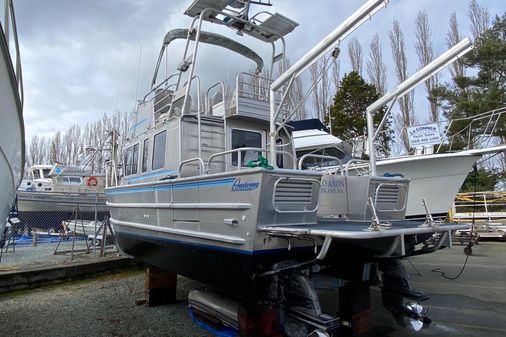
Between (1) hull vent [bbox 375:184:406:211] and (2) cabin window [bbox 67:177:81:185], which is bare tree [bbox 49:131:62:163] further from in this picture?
(1) hull vent [bbox 375:184:406:211]

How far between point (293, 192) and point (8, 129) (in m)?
2.80

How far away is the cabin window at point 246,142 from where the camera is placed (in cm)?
616

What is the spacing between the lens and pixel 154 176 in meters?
6.12

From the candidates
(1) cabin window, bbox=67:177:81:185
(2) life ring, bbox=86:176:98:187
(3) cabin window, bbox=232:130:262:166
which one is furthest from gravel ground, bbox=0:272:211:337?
(1) cabin window, bbox=67:177:81:185

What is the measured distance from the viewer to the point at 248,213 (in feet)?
12.9

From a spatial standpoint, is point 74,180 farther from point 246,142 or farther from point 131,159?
point 246,142

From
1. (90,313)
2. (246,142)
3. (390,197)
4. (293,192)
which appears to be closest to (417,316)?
(390,197)

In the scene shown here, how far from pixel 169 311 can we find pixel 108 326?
1032 millimetres

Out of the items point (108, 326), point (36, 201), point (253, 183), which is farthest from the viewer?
point (36, 201)

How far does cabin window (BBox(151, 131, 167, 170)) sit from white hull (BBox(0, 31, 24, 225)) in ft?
6.89

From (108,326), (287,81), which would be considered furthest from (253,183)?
(108,326)

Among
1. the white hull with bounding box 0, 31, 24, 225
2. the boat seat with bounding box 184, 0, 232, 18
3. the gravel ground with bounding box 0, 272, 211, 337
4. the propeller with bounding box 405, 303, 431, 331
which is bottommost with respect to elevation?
the gravel ground with bounding box 0, 272, 211, 337

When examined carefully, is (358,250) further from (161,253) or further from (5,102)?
(5,102)

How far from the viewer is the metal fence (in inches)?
360
